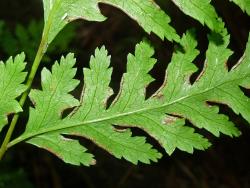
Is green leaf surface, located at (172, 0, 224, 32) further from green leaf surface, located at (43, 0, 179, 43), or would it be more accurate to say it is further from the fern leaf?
the fern leaf

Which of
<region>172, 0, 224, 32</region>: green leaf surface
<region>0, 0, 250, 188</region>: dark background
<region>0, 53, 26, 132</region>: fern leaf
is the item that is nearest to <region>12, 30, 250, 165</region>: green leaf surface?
<region>0, 53, 26, 132</region>: fern leaf

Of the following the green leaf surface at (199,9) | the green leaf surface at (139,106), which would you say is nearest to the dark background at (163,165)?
the green leaf surface at (139,106)

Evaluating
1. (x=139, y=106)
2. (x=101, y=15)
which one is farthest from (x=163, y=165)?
(x=101, y=15)

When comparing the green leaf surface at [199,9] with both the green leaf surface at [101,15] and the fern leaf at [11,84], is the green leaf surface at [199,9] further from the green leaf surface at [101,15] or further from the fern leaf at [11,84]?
the fern leaf at [11,84]

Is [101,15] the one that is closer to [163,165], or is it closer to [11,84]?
[11,84]

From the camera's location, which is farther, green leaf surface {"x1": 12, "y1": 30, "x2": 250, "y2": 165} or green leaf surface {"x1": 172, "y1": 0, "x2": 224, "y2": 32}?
green leaf surface {"x1": 12, "y1": 30, "x2": 250, "y2": 165}
